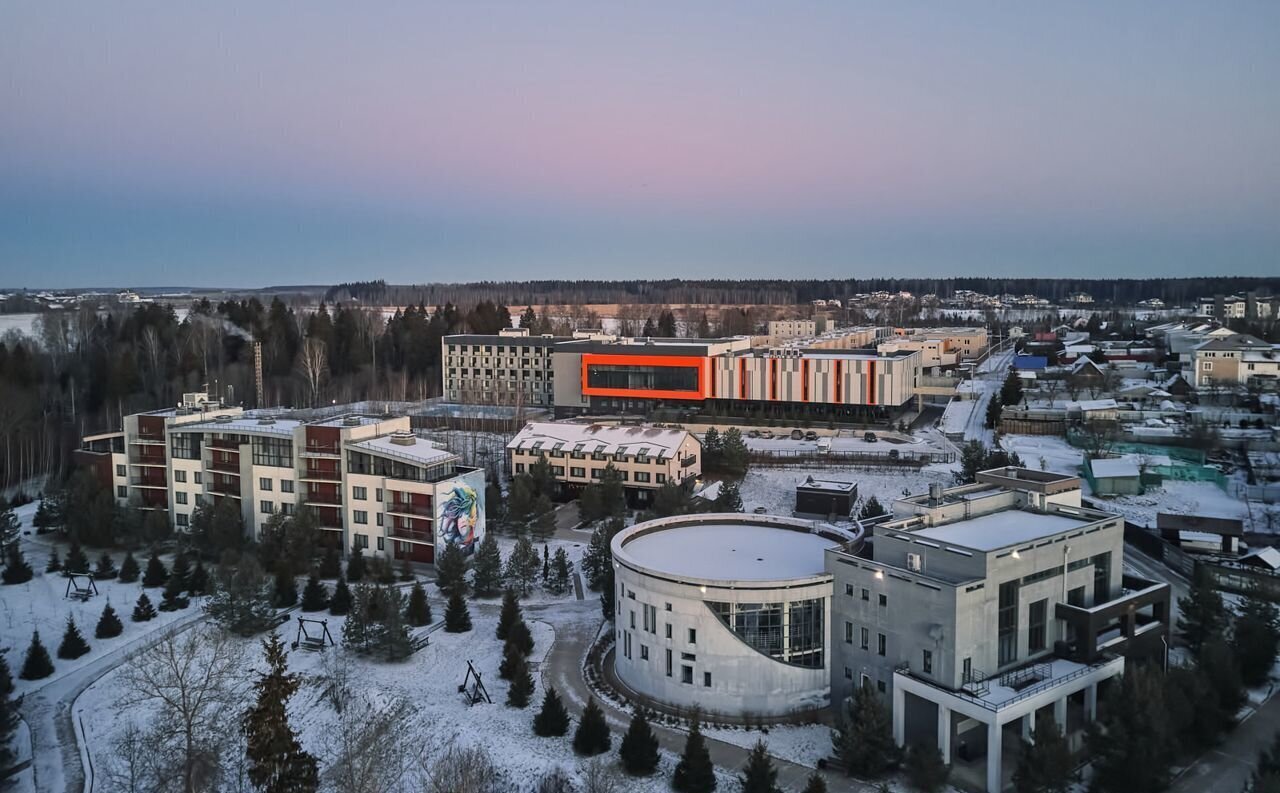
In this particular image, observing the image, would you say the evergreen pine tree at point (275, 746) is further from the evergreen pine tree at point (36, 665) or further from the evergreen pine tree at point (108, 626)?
the evergreen pine tree at point (108, 626)

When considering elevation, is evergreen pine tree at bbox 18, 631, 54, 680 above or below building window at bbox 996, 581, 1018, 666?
below

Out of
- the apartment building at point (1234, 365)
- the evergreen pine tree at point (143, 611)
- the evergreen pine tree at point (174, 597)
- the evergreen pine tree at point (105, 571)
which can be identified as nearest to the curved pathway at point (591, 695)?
the evergreen pine tree at point (174, 597)

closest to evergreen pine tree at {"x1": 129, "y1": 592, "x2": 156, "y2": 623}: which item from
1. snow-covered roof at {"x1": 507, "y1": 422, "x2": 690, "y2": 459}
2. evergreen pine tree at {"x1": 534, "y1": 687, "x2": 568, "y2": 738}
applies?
evergreen pine tree at {"x1": 534, "y1": 687, "x2": 568, "y2": 738}

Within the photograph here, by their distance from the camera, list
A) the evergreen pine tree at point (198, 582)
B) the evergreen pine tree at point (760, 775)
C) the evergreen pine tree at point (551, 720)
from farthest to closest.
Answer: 1. the evergreen pine tree at point (198, 582)
2. the evergreen pine tree at point (551, 720)
3. the evergreen pine tree at point (760, 775)

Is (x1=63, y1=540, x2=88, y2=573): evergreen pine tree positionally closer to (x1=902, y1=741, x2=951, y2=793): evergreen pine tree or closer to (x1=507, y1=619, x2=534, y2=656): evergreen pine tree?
(x1=507, y1=619, x2=534, y2=656): evergreen pine tree

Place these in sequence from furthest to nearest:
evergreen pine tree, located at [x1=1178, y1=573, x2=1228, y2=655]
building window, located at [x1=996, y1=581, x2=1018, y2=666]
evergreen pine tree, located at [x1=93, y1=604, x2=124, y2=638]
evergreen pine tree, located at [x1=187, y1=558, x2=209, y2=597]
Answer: evergreen pine tree, located at [x1=187, y1=558, x2=209, y2=597], evergreen pine tree, located at [x1=93, y1=604, x2=124, y2=638], evergreen pine tree, located at [x1=1178, y1=573, x2=1228, y2=655], building window, located at [x1=996, y1=581, x2=1018, y2=666]

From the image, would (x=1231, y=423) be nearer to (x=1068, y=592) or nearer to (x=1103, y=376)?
(x=1103, y=376)
